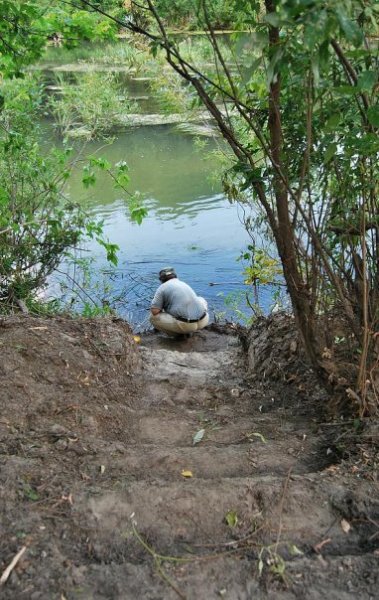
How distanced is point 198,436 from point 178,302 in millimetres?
4174

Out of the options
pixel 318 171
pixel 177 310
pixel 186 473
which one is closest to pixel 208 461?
pixel 186 473

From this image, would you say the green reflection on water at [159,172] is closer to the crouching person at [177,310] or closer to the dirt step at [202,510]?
the crouching person at [177,310]

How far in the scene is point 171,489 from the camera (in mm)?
2414

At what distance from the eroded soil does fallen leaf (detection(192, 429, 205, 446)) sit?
1 centimetres

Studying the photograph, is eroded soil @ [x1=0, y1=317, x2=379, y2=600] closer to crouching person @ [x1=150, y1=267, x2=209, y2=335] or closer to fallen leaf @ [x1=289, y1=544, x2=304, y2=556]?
fallen leaf @ [x1=289, y1=544, x2=304, y2=556]

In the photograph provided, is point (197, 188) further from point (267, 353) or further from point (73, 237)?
point (267, 353)

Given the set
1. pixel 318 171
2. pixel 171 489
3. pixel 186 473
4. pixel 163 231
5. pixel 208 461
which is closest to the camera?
pixel 171 489

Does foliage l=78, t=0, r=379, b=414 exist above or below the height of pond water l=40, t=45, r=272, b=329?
above

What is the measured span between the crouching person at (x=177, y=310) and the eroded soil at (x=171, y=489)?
3334 mm

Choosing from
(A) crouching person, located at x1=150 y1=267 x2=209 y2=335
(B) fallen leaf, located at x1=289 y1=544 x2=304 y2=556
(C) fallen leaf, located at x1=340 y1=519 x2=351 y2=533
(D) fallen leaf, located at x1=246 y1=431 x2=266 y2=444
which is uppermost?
(B) fallen leaf, located at x1=289 y1=544 x2=304 y2=556

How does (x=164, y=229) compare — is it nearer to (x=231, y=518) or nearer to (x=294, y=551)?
(x=231, y=518)

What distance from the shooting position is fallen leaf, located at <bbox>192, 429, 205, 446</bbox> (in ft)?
11.1

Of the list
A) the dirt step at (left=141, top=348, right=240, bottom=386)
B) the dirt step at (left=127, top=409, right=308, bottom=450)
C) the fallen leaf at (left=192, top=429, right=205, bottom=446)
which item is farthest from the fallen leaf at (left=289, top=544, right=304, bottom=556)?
the dirt step at (left=141, top=348, right=240, bottom=386)

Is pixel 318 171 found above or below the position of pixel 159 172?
above
